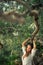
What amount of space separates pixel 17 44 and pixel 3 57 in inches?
24.2

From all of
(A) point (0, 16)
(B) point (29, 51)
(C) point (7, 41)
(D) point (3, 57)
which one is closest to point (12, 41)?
(C) point (7, 41)

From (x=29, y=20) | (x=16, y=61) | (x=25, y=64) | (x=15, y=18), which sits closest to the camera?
(x=15, y=18)

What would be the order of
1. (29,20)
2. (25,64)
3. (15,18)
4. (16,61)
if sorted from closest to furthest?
1. (15,18)
2. (25,64)
3. (16,61)
4. (29,20)

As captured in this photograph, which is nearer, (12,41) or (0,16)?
(0,16)

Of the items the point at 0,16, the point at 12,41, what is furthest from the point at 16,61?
the point at 0,16

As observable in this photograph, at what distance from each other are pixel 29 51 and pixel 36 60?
2803mm

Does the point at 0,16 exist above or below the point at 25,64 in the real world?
above

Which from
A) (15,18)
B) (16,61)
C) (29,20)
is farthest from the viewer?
(29,20)

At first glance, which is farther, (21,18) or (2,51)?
(2,51)

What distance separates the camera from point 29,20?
857 cm

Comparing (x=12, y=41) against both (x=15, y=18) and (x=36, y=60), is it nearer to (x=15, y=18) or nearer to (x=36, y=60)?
(x=36, y=60)

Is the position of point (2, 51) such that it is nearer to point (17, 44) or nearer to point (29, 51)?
point (17, 44)

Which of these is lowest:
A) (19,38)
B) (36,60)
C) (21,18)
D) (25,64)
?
(36,60)

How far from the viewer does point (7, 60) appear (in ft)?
26.6
